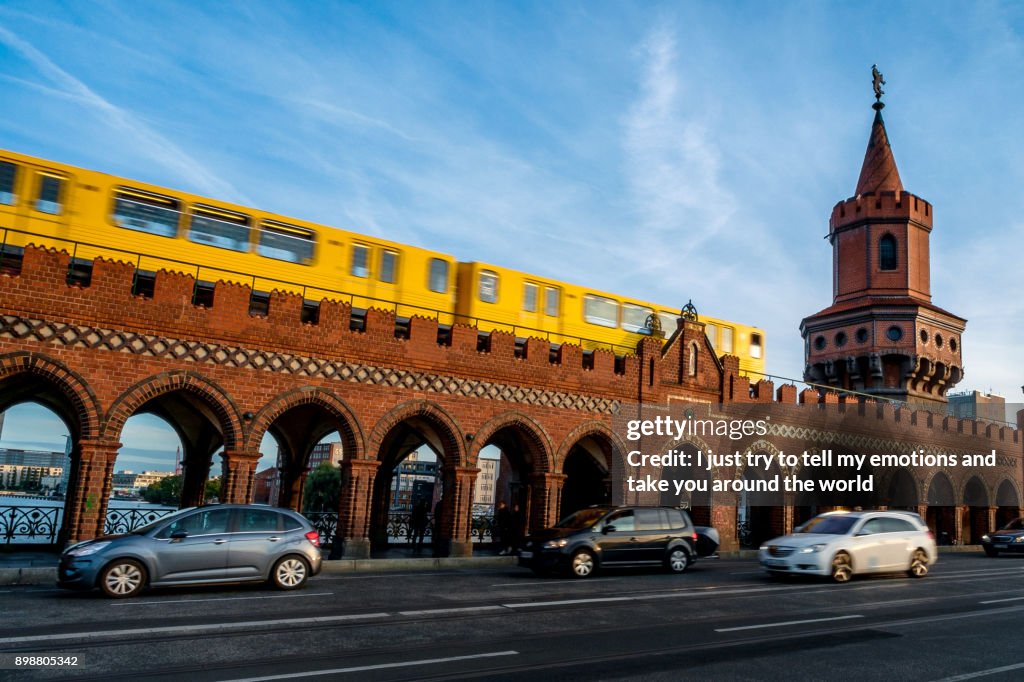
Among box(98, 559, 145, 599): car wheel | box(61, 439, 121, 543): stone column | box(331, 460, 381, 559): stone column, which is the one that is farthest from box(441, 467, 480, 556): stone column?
box(98, 559, 145, 599): car wheel

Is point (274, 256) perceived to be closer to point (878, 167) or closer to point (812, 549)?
point (812, 549)

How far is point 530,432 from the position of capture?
903 inches

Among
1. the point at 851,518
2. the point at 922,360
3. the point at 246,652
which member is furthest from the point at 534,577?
the point at 922,360

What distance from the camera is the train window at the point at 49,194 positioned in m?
17.5

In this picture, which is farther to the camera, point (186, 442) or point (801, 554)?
point (186, 442)

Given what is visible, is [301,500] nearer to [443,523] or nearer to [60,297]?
[443,523]

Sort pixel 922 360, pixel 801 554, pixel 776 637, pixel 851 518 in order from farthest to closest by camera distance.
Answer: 1. pixel 922 360
2. pixel 851 518
3. pixel 801 554
4. pixel 776 637

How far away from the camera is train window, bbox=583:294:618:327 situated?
26.2 meters

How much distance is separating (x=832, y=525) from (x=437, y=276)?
12468 millimetres

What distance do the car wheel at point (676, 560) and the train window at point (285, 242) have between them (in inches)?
474

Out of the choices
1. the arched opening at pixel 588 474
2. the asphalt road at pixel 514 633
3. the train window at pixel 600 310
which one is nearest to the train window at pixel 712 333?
the train window at pixel 600 310

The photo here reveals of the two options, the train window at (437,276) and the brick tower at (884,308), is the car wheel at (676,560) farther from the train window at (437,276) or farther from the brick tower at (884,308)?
the brick tower at (884,308)

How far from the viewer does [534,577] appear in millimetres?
16875

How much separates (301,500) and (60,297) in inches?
396
